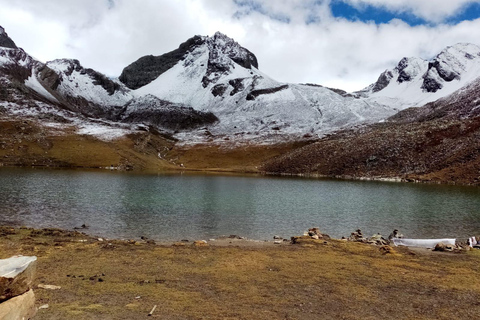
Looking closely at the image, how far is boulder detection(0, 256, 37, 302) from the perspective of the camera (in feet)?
37.1

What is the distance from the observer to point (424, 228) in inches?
1674

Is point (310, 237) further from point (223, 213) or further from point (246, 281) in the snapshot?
point (223, 213)

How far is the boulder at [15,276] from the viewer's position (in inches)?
445

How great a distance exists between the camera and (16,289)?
1171 cm

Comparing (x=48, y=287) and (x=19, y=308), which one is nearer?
(x=19, y=308)

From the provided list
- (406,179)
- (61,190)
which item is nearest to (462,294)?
(61,190)

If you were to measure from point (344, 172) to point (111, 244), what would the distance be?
120643 millimetres

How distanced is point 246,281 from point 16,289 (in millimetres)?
11340

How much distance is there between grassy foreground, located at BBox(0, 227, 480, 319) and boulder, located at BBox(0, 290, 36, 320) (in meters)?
1.50

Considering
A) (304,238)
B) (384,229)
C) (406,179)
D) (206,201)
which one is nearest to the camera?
(304,238)

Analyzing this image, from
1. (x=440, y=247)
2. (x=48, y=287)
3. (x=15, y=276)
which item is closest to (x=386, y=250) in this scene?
(x=440, y=247)

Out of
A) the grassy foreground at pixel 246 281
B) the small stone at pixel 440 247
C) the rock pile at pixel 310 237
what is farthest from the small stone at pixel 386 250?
the rock pile at pixel 310 237

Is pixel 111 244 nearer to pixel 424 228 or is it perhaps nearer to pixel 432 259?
pixel 432 259

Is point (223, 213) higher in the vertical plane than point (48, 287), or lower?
higher
